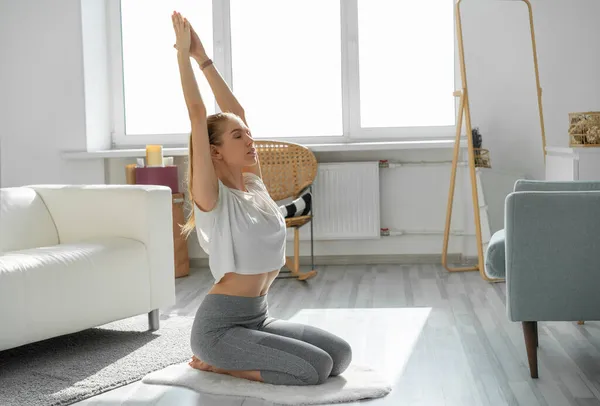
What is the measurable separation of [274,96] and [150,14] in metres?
1.02

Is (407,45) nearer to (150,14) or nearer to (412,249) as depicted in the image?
(412,249)

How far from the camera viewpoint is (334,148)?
548 cm

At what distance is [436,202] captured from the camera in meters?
5.62

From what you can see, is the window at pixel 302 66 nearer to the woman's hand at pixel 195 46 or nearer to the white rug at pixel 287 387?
the white rug at pixel 287 387

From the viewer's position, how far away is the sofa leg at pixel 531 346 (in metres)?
2.91

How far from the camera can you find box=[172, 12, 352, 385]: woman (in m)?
2.78

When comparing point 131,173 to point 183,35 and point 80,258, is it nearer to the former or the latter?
point 80,258

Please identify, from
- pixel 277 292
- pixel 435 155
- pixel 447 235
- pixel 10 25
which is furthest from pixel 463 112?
pixel 10 25

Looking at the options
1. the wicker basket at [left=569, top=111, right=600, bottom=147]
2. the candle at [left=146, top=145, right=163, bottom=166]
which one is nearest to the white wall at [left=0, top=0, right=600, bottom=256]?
the candle at [left=146, top=145, right=163, bottom=166]

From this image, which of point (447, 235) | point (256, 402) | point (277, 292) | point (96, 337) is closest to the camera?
point (256, 402)

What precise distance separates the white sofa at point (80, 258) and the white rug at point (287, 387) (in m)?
0.52

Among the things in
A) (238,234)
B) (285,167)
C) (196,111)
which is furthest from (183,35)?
(285,167)

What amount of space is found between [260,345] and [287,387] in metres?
0.16

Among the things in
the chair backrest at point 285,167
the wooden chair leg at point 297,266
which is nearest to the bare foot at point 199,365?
the wooden chair leg at point 297,266
